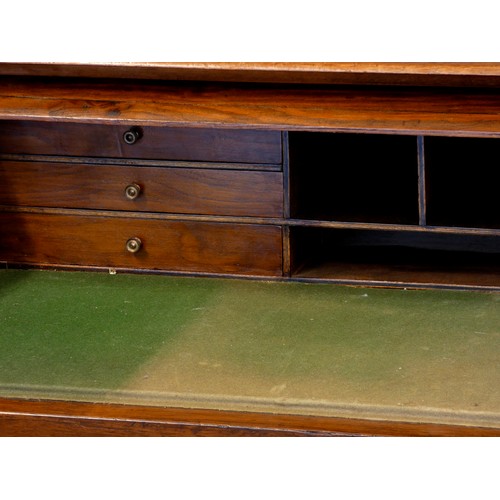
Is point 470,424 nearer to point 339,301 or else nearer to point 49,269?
point 339,301

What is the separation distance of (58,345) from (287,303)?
2.01 ft

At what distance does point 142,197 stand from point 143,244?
0.14m

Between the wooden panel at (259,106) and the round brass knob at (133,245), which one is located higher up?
the wooden panel at (259,106)

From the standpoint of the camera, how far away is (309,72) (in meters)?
2.36

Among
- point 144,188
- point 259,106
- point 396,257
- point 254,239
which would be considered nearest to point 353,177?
point 396,257

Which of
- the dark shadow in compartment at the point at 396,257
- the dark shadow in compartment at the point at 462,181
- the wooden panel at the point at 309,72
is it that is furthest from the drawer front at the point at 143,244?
the wooden panel at the point at 309,72

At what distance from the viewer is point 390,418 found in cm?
214

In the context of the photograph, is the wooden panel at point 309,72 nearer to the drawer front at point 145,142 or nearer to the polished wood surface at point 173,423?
the drawer front at point 145,142

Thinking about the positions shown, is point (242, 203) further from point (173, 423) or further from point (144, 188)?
point (173, 423)

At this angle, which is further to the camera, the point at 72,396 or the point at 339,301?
the point at 339,301

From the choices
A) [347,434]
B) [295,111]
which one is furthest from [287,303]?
[347,434]

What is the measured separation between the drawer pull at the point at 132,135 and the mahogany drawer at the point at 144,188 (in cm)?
9

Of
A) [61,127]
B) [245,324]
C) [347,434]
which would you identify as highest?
[61,127]

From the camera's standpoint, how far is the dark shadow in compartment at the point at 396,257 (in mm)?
2928
